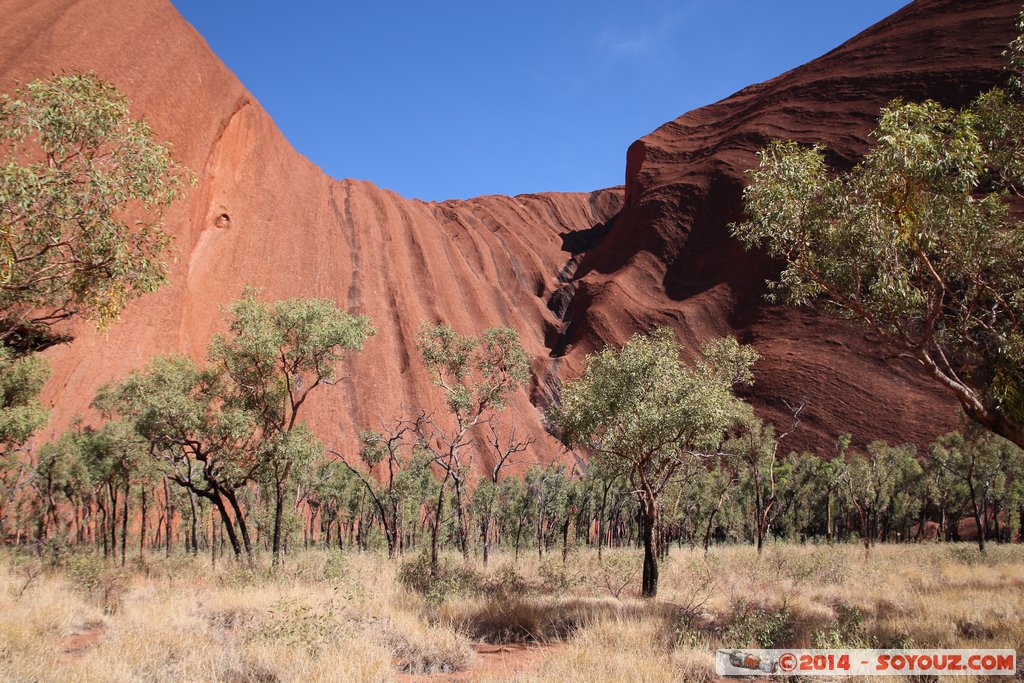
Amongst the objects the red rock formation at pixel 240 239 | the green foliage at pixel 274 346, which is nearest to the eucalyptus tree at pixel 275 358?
the green foliage at pixel 274 346

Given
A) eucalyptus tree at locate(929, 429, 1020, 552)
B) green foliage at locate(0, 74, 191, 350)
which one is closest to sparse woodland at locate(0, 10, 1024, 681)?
green foliage at locate(0, 74, 191, 350)

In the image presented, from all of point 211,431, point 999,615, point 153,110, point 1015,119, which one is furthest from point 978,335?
point 153,110

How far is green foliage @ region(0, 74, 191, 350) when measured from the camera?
27.4 feet

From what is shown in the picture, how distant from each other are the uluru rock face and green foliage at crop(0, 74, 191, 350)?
30423mm

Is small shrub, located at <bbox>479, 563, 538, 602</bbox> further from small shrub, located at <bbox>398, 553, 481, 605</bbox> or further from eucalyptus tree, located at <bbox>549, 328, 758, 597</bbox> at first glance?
eucalyptus tree, located at <bbox>549, 328, 758, 597</bbox>

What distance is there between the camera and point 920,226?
36.8 feet

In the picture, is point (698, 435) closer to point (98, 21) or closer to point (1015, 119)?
point (1015, 119)

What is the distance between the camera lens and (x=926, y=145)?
397 inches

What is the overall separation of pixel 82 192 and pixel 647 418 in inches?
495

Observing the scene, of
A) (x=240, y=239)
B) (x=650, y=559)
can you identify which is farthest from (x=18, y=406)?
(x=240, y=239)

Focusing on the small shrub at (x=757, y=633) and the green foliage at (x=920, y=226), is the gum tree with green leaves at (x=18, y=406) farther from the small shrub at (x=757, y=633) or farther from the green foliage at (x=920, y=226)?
the green foliage at (x=920, y=226)

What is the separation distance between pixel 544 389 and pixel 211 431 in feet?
207

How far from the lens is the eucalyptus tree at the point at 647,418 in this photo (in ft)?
50.4

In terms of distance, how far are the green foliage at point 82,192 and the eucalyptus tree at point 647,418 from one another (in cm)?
1121
